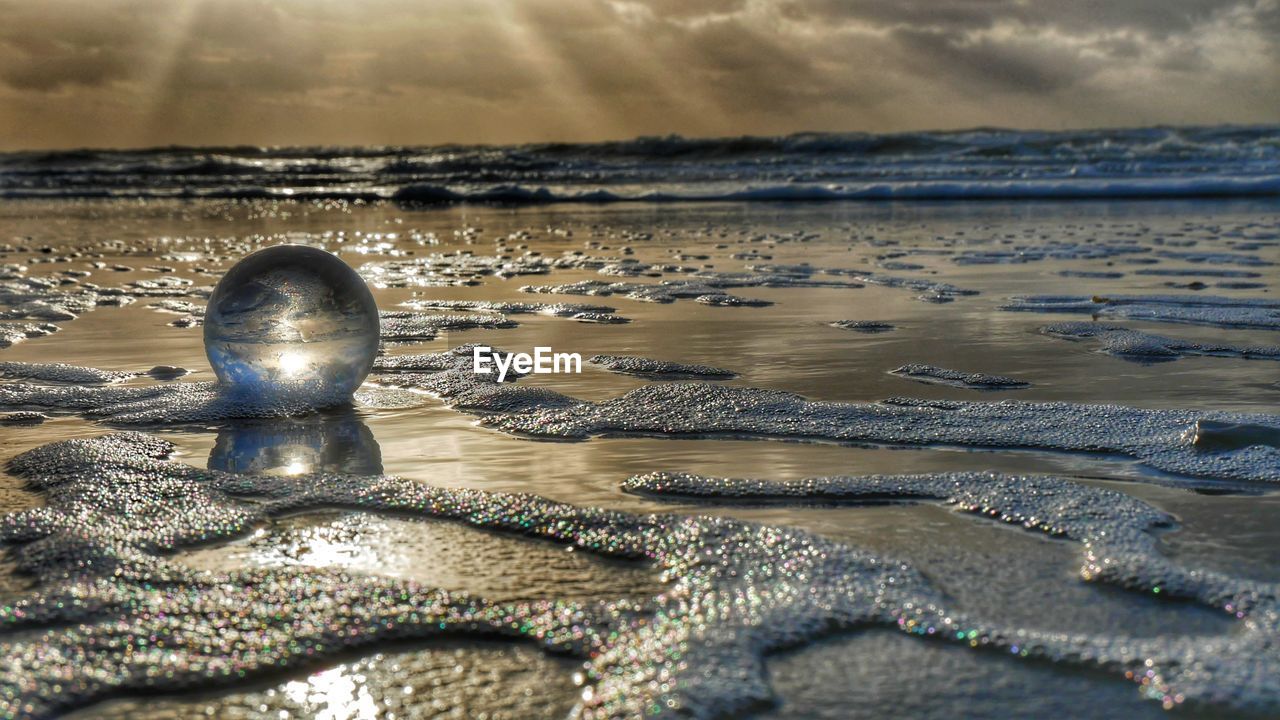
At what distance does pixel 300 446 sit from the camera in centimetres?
302

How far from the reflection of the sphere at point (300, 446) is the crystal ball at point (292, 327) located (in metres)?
0.15

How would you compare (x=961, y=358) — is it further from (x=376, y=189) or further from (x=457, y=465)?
(x=376, y=189)

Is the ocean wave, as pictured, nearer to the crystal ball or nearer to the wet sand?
the wet sand

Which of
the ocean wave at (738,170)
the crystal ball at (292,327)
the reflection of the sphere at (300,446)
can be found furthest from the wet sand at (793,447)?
the ocean wave at (738,170)

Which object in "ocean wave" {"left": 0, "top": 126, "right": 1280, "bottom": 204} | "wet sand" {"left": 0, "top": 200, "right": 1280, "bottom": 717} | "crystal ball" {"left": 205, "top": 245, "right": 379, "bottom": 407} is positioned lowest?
"wet sand" {"left": 0, "top": 200, "right": 1280, "bottom": 717}

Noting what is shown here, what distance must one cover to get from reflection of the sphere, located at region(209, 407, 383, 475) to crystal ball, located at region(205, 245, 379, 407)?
0.15 metres

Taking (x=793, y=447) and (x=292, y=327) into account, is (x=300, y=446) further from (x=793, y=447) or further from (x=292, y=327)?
(x=793, y=447)

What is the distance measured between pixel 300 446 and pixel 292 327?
481 mm

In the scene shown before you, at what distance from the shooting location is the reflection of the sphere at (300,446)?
2814 mm

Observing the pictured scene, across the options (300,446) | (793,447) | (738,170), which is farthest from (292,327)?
(738,170)

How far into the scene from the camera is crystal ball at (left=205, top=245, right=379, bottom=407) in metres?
3.36

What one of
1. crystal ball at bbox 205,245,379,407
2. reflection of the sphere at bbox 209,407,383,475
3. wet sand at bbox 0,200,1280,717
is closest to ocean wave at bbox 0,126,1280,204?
wet sand at bbox 0,200,1280,717

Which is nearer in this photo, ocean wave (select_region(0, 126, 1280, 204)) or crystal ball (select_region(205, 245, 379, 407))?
crystal ball (select_region(205, 245, 379, 407))

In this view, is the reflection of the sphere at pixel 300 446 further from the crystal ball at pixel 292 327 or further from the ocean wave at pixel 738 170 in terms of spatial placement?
the ocean wave at pixel 738 170
